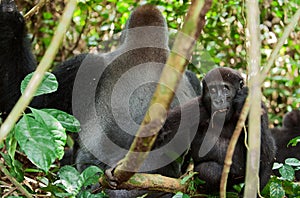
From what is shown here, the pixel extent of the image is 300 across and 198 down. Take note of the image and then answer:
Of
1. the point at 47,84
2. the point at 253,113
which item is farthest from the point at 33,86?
the point at 47,84

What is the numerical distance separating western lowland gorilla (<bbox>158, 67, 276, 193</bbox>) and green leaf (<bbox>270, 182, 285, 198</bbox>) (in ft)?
1.07

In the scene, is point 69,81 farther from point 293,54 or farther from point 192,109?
point 293,54

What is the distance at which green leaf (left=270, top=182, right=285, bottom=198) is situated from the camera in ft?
7.90

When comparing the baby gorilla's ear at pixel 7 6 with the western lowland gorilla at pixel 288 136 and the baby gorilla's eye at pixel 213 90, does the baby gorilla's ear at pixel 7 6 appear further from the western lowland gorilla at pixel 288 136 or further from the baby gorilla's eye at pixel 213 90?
the western lowland gorilla at pixel 288 136

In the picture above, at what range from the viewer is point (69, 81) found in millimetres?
3652

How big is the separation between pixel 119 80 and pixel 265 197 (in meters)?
1.48

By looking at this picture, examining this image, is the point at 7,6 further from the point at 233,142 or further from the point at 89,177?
the point at 233,142

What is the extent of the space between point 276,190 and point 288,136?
2008 millimetres

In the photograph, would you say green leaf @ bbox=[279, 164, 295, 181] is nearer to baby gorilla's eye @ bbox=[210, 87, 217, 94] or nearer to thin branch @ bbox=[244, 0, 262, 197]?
baby gorilla's eye @ bbox=[210, 87, 217, 94]

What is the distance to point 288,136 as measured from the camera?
4.34 metres

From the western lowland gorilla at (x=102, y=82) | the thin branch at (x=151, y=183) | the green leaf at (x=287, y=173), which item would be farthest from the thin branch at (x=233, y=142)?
the western lowland gorilla at (x=102, y=82)

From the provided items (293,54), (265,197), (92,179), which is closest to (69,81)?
(92,179)

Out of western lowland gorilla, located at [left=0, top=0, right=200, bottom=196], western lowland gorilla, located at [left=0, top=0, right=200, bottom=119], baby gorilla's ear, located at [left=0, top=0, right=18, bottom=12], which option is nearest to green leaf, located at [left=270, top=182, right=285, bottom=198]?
western lowland gorilla, located at [left=0, top=0, right=200, bottom=196]

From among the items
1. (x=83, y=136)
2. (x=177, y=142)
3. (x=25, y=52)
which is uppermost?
(x=25, y=52)
